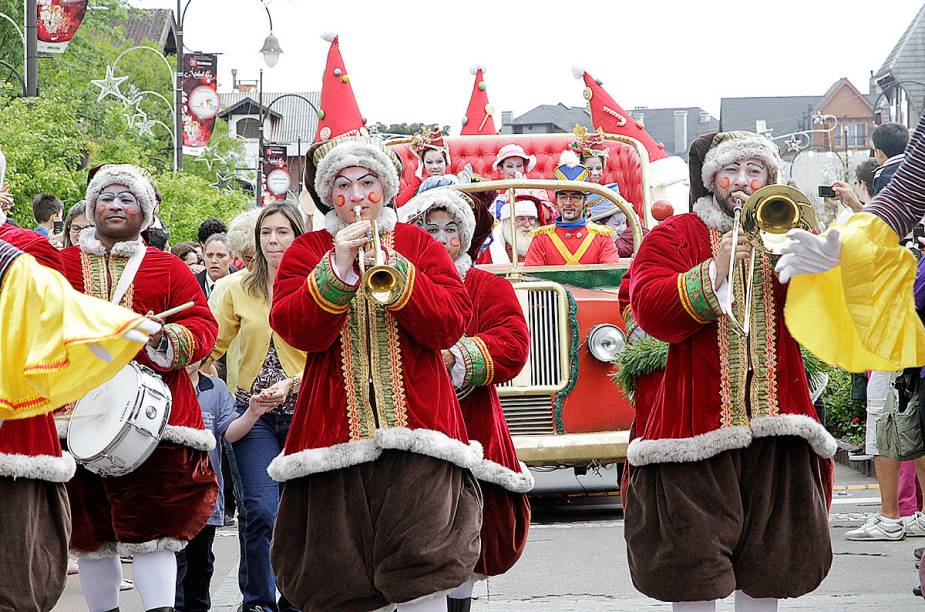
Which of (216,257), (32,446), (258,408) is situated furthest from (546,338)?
(32,446)

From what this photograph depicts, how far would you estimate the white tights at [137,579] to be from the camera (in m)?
5.94

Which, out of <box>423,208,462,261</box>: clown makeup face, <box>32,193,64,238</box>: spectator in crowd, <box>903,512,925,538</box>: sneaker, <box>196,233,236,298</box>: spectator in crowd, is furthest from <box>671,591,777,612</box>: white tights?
<box>32,193,64,238</box>: spectator in crowd

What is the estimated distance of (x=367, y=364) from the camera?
503 centimetres

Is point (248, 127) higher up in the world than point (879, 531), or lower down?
higher up

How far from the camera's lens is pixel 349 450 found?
16.2ft

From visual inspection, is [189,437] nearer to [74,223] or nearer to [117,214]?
[117,214]

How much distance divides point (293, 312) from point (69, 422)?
4.19 feet

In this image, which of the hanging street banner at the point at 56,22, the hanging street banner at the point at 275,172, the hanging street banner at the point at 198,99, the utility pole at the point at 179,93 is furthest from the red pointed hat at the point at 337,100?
the hanging street banner at the point at 275,172

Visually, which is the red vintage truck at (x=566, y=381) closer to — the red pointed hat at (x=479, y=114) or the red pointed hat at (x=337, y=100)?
the red pointed hat at (x=337, y=100)

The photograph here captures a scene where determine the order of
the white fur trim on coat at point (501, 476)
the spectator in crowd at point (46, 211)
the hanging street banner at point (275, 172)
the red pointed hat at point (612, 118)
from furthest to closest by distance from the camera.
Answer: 1. the hanging street banner at point (275, 172)
2. the red pointed hat at point (612, 118)
3. the spectator in crowd at point (46, 211)
4. the white fur trim on coat at point (501, 476)

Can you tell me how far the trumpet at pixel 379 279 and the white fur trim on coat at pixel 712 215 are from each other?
3.70 feet

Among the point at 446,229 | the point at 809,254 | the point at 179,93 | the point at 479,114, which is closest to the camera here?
the point at 809,254

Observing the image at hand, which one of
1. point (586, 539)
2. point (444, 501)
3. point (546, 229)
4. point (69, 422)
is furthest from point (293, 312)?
point (546, 229)

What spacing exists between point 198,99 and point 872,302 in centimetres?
2916
